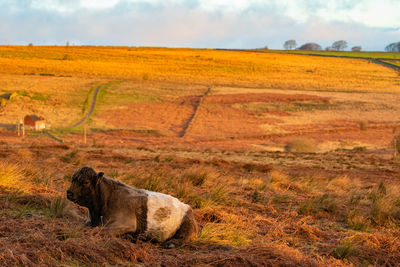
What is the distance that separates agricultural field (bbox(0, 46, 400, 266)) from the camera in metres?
5.60

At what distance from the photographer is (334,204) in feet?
30.8

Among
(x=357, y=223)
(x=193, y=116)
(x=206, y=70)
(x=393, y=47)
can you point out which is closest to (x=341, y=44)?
(x=393, y=47)

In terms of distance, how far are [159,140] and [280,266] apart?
3439 cm

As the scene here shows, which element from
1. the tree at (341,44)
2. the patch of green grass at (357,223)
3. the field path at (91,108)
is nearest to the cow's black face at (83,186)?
the patch of green grass at (357,223)

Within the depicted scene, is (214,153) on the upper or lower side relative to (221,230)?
lower

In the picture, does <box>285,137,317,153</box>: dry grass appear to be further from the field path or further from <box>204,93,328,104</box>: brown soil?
<box>204,93,328,104</box>: brown soil

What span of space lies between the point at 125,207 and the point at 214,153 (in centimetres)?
2281

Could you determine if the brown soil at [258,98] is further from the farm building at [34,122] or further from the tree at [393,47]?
the tree at [393,47]

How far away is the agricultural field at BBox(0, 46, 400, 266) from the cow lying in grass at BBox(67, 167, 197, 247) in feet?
0.78

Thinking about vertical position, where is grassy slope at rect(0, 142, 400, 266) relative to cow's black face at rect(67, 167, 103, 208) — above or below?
below

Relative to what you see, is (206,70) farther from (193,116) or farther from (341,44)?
(341,44)

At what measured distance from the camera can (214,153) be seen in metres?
28.2

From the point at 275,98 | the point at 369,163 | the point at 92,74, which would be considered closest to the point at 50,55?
the point at 92,74

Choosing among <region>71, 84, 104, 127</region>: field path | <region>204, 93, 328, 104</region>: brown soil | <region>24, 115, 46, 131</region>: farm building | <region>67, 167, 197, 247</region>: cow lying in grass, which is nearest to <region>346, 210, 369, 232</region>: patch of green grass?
<region>67, 167, 197, 247</region>: cow lying in grass
